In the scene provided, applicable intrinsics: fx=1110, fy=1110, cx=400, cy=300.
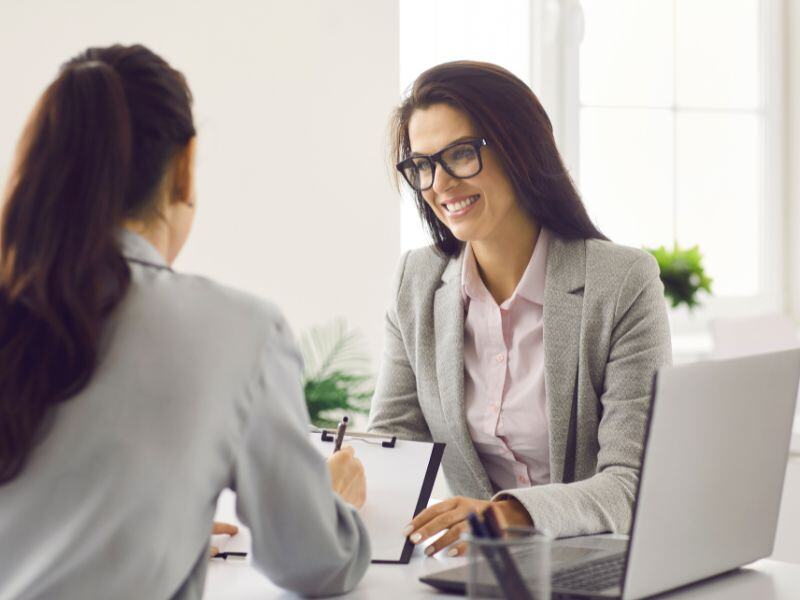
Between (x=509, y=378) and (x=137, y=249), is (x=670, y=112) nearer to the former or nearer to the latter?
(x=509, y=378)

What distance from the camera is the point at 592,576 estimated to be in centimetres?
123

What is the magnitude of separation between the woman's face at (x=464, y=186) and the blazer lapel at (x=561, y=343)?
13cm

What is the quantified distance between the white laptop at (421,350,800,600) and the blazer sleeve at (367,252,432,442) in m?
0.60

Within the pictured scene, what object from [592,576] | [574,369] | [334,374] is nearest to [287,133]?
[334,374]

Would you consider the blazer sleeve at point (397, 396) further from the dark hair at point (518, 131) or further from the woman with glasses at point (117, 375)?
the woman with glasses at point (117, 375)

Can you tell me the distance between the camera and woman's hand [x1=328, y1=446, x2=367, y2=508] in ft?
4.64

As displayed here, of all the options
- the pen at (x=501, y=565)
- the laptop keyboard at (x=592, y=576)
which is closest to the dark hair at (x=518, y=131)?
the laptop keyboard at (x=592, y=576)

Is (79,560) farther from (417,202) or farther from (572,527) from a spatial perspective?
(417,202)

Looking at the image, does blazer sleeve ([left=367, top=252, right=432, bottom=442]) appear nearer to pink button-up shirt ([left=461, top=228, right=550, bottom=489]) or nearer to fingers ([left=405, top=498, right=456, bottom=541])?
pink button-up shirt ([left=461, top=228, right=550, bottom=489])

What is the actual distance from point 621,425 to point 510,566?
2.65ft

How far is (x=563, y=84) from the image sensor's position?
390cm

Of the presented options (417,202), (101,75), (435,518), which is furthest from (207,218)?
(101,75)

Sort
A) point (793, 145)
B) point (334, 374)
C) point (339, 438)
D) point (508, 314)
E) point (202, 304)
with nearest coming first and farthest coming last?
1. point (202, 304)
2. point (339, 438)
3. point (508, 314)
4. point (334, 374)
5. point (793, 145)

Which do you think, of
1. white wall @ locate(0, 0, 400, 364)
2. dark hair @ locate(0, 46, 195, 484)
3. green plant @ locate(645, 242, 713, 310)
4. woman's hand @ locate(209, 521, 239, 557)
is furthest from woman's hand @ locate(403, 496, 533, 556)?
green plant @ locate(645, 242, 713, 310)
